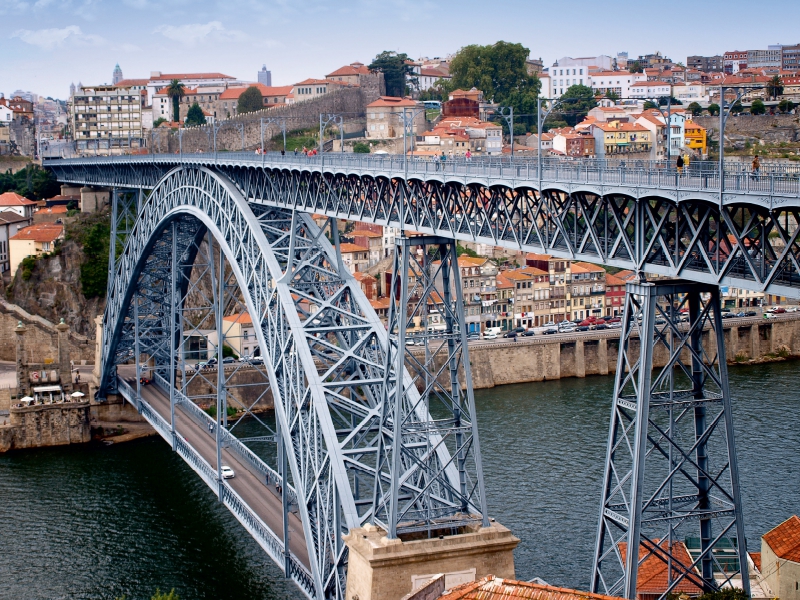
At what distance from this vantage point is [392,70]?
12419 centimetres

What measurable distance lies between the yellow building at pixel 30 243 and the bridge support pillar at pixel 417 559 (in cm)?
5525

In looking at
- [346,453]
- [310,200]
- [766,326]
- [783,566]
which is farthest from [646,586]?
[766,326]

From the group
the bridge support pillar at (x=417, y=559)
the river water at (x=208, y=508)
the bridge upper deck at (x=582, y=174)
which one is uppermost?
the bridge upper deck at (x=582, y=174)

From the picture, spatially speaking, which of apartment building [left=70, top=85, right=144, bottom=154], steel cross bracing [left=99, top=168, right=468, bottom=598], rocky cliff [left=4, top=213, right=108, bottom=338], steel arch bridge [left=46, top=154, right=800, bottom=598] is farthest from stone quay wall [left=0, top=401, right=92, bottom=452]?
apartment building [left=70, top=85, right=144, bottom=154]

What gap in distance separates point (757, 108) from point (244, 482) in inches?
2346

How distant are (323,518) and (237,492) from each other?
903 cm

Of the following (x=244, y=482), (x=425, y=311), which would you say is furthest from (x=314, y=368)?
(x=244, y=482)

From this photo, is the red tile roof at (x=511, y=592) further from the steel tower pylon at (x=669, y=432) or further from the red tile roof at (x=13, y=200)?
the red tile roof at (x=13, y=200)

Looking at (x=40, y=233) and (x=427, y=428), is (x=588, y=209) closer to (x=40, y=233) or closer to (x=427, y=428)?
(x=427, y=428)

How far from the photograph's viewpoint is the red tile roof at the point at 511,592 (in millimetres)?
17703

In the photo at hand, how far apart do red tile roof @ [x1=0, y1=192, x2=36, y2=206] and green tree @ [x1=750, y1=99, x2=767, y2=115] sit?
51.4 m

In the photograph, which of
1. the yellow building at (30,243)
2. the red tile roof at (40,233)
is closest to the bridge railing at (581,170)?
the yellow building at (30,243)

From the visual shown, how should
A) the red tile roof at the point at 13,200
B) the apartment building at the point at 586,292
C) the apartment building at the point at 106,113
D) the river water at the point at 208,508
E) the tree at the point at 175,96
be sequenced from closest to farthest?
the river water at the point at 208,508 < the apartment building at the point at 586,292 < the red tile roof at the point at 13,200 < the apartment building at the point at 106,113 < the tree at the point at 175,96

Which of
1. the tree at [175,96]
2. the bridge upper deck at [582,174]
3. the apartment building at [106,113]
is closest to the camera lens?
the bridge upper deck at [582,174]
